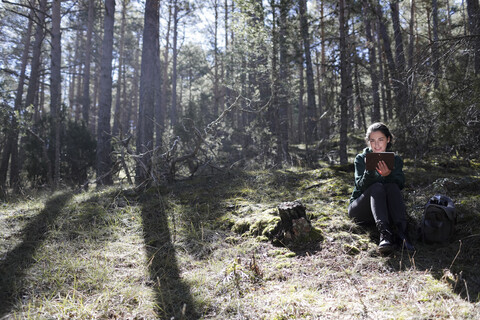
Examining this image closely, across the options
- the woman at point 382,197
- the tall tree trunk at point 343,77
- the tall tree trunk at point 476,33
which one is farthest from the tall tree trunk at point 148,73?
the tall tree trunk at point 476,33

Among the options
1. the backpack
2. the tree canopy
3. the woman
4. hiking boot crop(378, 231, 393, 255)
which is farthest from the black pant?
the tree canopy

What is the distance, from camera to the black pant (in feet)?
9.32

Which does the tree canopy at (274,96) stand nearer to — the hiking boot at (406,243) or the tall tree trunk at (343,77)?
the tall tree trunk at (343,77)

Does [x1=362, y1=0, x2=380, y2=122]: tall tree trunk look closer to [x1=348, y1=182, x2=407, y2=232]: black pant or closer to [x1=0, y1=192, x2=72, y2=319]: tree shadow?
[x1=348, y1=182, x2=407, y2=232]: black pant

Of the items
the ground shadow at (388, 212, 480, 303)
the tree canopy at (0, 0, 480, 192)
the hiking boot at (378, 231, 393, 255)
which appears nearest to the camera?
the ground shadow at (388, 212, 480, 303)

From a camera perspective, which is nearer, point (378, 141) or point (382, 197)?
point (382, 197)

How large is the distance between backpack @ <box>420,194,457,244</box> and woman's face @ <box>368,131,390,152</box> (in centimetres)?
74

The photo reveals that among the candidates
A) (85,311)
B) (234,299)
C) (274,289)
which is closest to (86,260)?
(85,311)

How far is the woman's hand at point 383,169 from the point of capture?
292 cm

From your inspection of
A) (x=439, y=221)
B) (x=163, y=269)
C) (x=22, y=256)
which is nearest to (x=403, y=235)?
(x=439, y=221)

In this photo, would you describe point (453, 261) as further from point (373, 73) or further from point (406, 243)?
point (373, 73)

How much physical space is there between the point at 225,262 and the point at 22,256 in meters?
2.12

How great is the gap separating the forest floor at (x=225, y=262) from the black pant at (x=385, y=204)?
30 cm

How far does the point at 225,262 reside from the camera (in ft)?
9.35
